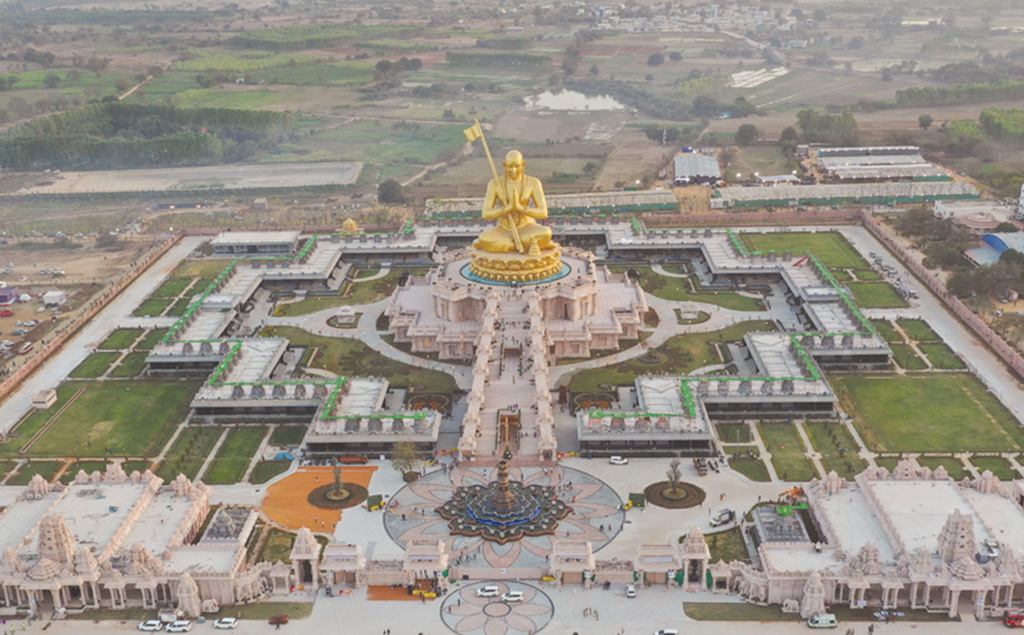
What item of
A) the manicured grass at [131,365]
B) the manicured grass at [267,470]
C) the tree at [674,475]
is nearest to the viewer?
the tree at [674,475]

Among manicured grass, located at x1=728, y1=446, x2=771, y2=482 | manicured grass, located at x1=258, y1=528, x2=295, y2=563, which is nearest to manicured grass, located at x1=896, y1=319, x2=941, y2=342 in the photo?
manicured grass, located at x1=728, y1=446, x2=771, y2=482

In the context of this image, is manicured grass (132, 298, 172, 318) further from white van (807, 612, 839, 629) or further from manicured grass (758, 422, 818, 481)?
white van (807, 612, 839, 629)

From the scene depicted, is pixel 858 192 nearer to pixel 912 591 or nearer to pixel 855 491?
pixel 855 491

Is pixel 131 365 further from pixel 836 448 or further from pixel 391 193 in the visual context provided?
pixel 836 448

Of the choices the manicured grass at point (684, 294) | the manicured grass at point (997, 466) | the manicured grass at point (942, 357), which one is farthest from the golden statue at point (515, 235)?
the manicured grass at point (997, 466)

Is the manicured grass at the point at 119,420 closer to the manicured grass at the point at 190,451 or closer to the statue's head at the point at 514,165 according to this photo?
the manicured grass at the point at 190,451

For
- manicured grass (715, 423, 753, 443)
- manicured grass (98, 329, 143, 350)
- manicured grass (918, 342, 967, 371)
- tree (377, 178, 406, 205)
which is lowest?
manicured grass (715, 423, 753, 443)

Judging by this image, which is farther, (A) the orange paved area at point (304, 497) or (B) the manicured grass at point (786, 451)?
(B) the manicured grass at point (786, 451)
